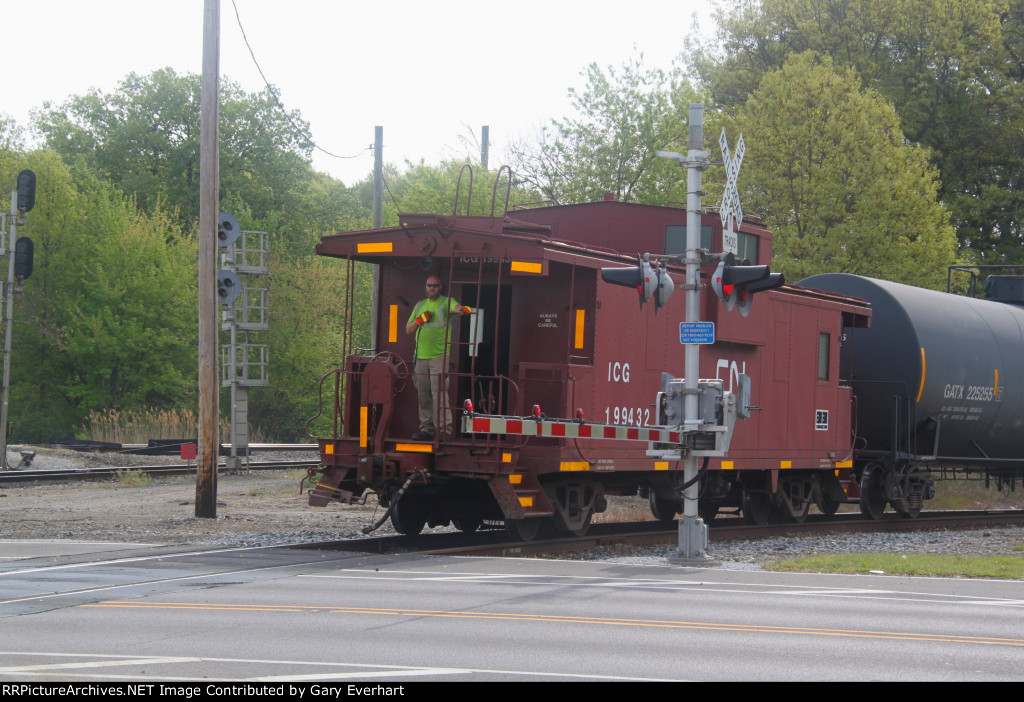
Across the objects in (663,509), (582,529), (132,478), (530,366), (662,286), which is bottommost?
(132,478)

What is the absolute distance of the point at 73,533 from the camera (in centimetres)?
1512

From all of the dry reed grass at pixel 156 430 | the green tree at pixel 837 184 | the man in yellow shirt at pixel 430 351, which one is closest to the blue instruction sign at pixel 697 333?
the man in yellow shirt at pixel 430 351

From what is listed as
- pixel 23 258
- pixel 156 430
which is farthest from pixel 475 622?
pixel 156 430

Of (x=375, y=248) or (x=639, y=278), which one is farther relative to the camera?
(x=375, y=248)

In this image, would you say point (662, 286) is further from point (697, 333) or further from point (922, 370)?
point (922, 370)

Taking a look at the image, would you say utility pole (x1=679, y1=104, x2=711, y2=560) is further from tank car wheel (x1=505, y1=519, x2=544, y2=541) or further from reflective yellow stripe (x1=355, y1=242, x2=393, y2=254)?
reflective yellow stripe (x1=355, y1=242, x2=393, y2=254)

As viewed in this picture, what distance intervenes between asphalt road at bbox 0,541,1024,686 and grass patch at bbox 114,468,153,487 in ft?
36.6

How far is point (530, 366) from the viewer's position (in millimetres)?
13578

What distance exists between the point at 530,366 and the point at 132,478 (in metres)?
13.2

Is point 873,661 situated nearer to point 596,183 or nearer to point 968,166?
point 596,183

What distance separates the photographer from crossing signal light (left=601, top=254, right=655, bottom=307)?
41.4 ft

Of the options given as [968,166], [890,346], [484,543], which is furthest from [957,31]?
[484,543]

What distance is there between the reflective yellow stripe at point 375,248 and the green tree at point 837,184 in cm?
1811

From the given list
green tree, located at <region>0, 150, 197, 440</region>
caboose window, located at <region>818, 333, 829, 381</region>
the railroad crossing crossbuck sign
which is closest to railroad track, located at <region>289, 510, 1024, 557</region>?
caboose window, located at <region>818, 333, 829, 381</region>
